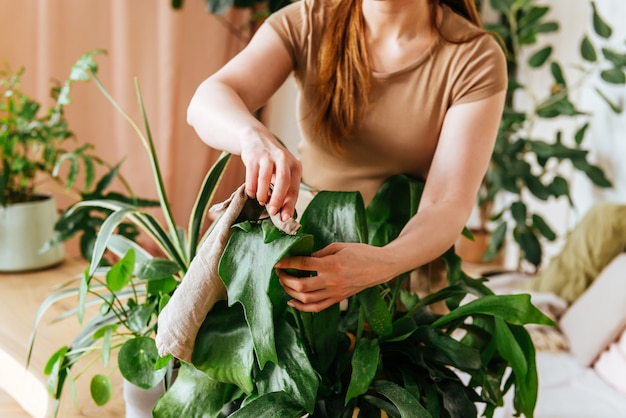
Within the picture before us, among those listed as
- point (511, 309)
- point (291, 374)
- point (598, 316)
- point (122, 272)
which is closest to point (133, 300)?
point (122, 272)

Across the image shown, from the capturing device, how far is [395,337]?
35.1 inches

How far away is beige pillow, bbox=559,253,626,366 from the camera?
2.21m

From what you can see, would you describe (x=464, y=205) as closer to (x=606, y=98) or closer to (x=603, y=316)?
(x=603, y=316)

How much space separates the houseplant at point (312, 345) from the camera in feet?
2.42

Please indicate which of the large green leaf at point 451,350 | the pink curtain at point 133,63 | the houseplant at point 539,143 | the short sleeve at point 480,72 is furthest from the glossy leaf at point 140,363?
the houseplant at point 539,143

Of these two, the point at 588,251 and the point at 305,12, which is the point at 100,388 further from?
the point at 588,251

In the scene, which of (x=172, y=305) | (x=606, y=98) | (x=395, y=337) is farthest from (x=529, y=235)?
(x=172, y=305)

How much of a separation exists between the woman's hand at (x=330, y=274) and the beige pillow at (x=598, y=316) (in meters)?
1.70

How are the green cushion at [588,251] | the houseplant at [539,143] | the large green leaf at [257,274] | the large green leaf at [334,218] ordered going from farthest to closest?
the houseplant at [539,143] < the green cushion at [588,251] < the large green leaf at [334,218] < the large green leaf at [257,274]

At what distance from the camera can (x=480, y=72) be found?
106 cm

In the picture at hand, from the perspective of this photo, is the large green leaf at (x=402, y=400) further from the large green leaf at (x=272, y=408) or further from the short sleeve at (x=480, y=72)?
the short sleeve at (x=480, y=72)

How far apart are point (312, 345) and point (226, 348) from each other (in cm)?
13

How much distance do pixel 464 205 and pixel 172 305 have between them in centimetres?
44

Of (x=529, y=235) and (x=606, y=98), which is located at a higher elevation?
(x=606, y=98)
